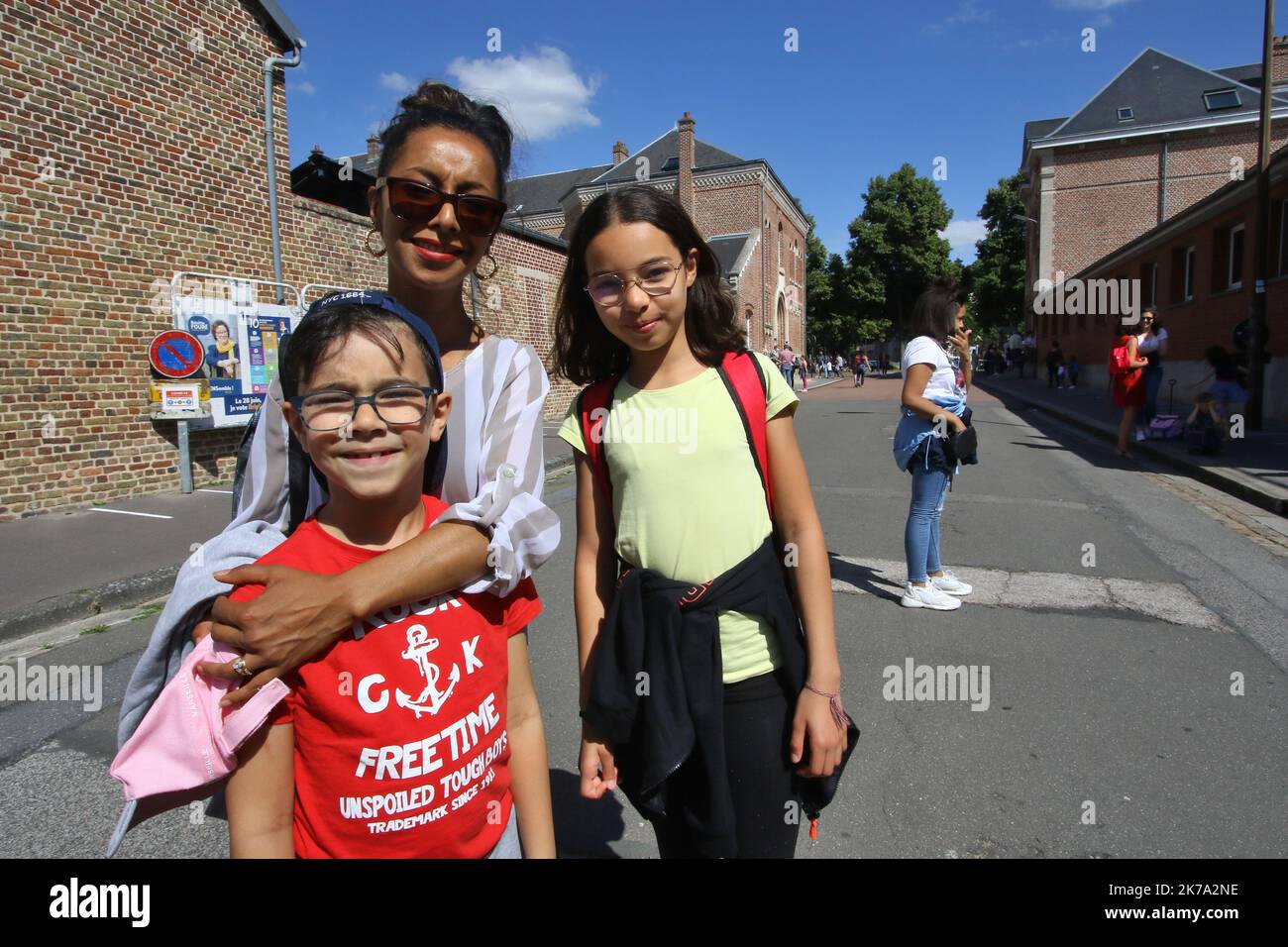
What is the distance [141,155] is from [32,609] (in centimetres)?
617

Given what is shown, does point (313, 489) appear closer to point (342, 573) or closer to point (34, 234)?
point (342, 573)

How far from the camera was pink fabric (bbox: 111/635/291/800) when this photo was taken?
1119 millimetres

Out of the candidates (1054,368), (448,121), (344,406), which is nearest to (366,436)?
(344,406)

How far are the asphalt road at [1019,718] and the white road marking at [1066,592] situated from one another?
0.02m

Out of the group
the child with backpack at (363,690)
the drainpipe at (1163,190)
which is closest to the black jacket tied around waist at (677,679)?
the child with backpack at (363,690)

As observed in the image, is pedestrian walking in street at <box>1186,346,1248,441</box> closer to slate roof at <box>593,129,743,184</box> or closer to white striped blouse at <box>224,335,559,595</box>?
white striped blouse at <box>224,335,559,595</box>

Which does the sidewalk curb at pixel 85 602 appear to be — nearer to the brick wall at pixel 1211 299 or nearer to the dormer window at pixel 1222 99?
the brick wall at pixel 1211 299

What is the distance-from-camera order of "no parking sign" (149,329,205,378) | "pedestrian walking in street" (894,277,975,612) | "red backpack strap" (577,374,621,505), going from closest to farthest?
1. "red backpack strap" (577,374,621,505)
2. "pedestrian walking in street" (894,277,975,612)
3. "no parking sign" (149,329,205,378)

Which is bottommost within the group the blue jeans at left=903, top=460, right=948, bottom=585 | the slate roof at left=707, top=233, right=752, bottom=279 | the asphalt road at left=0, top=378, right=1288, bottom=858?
the asphalt road at left=0, top=378, right=1288, bottom=858

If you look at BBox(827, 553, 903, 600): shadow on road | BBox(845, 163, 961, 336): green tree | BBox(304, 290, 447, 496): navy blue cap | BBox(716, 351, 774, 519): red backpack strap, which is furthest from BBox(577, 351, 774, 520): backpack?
BBox(845, 163, 961, 336): green tree

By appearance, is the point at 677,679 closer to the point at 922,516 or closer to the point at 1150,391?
the point at 922,516

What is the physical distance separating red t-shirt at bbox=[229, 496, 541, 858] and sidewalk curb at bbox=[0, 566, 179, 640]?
4217 millimetres

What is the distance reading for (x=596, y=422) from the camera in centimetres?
182
